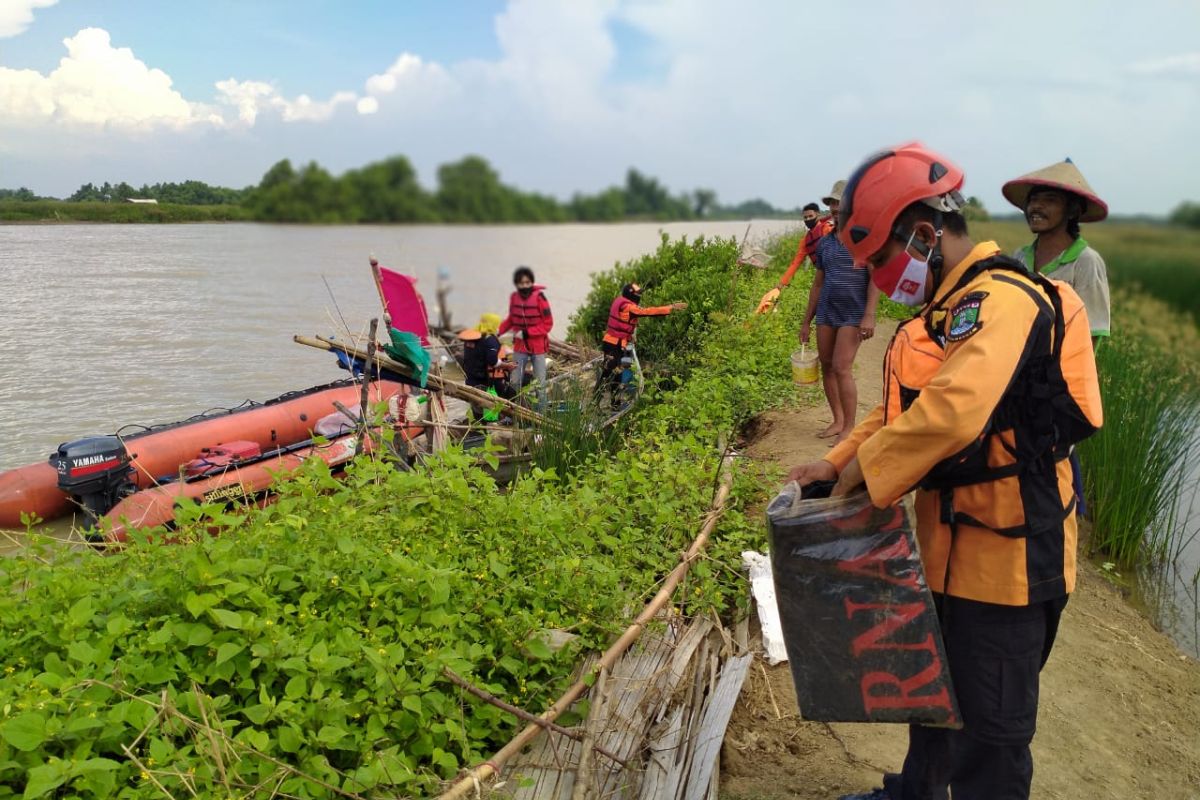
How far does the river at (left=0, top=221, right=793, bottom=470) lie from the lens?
9297mm

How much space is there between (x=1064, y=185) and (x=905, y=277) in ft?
6.17

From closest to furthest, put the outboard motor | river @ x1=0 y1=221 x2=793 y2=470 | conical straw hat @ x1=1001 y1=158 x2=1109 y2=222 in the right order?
conical straw hat @ x1=1001 y1=158 x2=1109 y2=222
the outboard motor
river @ x1=0 y1=221 x2=793 y2=470

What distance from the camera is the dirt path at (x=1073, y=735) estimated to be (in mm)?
2816

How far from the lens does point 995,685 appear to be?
6.46 ft

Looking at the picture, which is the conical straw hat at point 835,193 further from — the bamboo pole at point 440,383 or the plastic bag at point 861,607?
the plastic bag at point 861,607

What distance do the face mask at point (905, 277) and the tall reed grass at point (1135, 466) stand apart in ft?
12.7

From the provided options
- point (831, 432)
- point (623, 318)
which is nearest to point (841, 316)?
point (831, 432)

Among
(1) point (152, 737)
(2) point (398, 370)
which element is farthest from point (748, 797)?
(2) point (398, 370)

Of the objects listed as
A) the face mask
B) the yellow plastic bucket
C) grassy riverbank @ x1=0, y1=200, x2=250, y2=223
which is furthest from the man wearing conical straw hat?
grassy riverbank @ x1=0, y1=200, x2=250, y2=223

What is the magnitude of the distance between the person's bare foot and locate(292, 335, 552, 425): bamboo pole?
2152 mm

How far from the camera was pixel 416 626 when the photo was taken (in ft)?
8.45

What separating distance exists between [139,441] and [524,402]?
3.86m

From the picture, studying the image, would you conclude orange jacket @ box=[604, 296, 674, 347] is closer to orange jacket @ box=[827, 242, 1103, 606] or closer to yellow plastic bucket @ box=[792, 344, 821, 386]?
yellow plastic bucket @ box=[792, 344, 821, 386]

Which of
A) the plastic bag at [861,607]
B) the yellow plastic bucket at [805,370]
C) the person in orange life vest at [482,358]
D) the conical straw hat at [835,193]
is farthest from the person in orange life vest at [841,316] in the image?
the person in orange life vest at [482,358]
